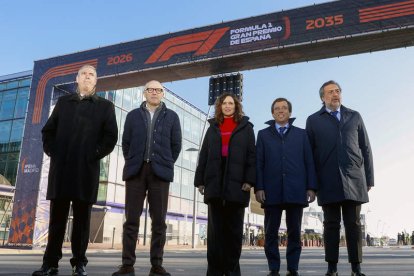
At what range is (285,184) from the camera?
4.56m

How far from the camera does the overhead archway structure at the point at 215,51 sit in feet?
45.4

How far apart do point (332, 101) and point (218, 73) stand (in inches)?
493

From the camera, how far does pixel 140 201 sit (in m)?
4.34

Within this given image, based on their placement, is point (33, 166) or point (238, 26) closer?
point (238, 26)

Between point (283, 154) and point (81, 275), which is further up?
point (283, 154)

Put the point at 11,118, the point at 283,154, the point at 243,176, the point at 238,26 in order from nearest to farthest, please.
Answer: the point at 243,176
the point at 283,154
the point at 238,26
the point at 11,118

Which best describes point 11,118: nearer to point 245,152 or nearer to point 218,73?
point 218,73

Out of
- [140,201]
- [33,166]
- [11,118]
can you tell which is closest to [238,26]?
[33,166]

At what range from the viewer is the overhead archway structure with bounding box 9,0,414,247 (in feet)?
45.4

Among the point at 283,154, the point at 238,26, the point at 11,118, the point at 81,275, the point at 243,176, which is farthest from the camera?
the point at 11,118

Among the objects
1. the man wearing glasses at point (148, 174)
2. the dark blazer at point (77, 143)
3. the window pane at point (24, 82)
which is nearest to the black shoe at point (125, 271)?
the man wearing glasses at point (148, 174)

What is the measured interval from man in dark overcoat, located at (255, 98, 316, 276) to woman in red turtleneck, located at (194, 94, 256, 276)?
406 millimetres

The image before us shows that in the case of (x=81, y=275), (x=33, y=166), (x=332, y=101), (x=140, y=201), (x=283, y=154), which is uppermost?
(x=33, y=166)

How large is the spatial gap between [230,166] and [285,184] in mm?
717
